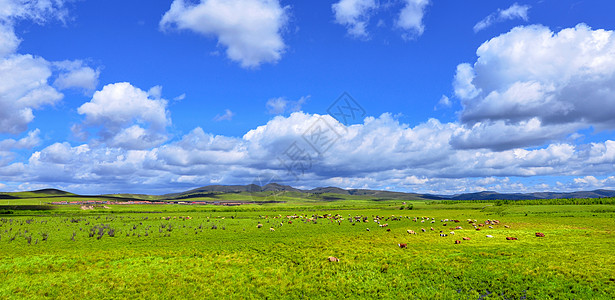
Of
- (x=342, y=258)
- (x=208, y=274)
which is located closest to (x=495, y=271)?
(x=342, y=258)

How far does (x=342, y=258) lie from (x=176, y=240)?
21170mm

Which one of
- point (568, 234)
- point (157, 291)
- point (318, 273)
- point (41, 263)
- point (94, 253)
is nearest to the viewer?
point (157, 291)

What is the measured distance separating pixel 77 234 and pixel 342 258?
36487 millimetres

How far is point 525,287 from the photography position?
1844 centimetres

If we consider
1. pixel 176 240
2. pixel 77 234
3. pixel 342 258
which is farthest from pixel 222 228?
pixel 342 258

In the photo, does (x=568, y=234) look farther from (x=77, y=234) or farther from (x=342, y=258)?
(x=77, y=234)

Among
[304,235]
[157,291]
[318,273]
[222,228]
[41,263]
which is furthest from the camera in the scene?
[222,228]

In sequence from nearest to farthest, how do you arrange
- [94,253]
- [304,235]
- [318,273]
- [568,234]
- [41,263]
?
[318,273] < [41,263] < [94,253] < [568,234] < [304,235]

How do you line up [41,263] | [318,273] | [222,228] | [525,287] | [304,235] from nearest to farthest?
[525,287], [318,273], [41,263], [304,235], [222,228]

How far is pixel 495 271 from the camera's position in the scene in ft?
68.7

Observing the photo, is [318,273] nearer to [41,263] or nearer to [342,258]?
[342,258]

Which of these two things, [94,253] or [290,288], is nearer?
[290,288]

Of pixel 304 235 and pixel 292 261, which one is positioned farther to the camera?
pixel 304 235

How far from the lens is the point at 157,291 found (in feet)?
65.0
